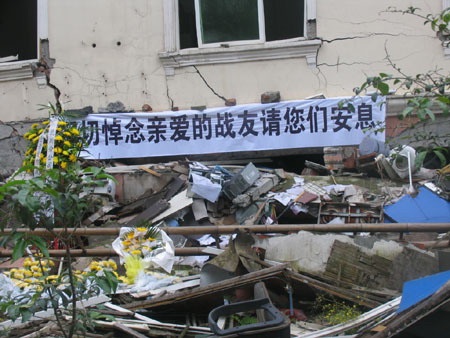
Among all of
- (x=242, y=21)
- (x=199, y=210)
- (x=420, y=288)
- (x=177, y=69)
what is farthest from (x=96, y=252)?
(x=242, y=21)

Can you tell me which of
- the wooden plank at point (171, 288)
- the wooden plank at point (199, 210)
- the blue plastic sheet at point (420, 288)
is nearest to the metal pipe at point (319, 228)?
the wooden plank at point (171, 288)

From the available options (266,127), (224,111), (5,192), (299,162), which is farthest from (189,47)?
(5,192)

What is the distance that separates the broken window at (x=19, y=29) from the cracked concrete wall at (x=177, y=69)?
656mm

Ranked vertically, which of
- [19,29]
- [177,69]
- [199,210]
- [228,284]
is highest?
[19,29]

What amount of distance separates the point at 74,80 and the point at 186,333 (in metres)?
5.80

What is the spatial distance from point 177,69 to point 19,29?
321cm

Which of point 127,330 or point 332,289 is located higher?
point 332,289

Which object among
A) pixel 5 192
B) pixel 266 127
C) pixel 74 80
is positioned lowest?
pixel 5 192

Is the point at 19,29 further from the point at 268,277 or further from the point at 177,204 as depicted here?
the point at 268,277

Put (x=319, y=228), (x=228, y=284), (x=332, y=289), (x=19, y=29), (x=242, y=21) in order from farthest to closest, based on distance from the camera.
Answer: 1. (x=19, y=29)
2. (x=242, y=21)
3. (x=319, y=228)
4. (x=332, y=289)
5. (x=228, y=284)

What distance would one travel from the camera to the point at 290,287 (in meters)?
4.22

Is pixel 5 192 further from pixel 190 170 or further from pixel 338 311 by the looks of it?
pixel 190 170

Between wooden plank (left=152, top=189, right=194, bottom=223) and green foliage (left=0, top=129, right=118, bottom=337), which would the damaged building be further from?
green foliage (left=0, top=129, right=118, bottom=337)

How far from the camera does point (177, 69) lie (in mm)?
8359
